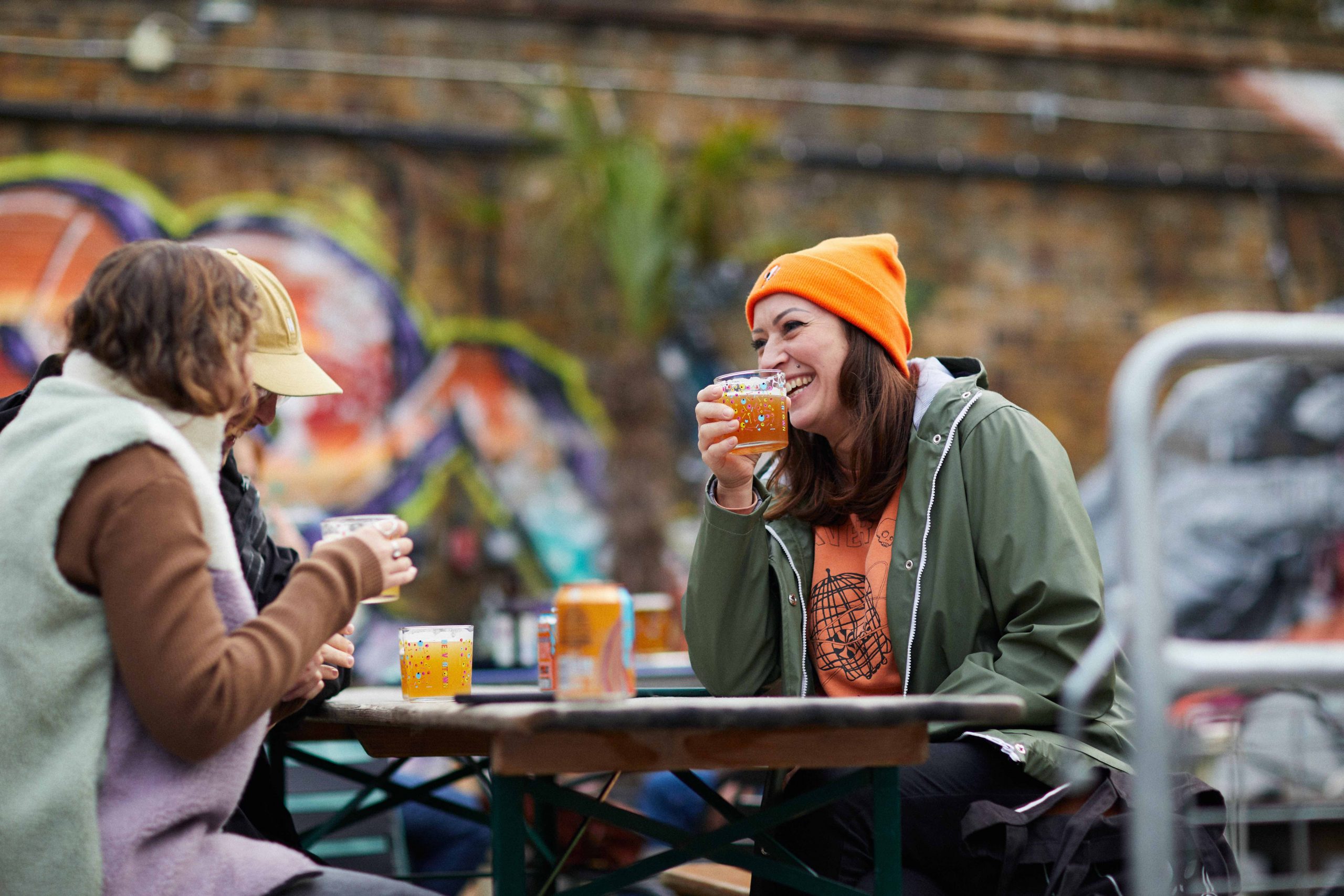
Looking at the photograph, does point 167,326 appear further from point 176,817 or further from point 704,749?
point 704,749

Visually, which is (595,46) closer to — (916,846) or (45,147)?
(45,147)

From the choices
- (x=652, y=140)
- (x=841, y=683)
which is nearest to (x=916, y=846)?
(x=841, y=683)

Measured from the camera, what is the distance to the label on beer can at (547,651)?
2172 millimetres

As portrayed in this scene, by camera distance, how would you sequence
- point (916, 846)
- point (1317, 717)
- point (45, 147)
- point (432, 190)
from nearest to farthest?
point (916, 846) → point (1317, 717) → point (45, 147) → point (432, 190)

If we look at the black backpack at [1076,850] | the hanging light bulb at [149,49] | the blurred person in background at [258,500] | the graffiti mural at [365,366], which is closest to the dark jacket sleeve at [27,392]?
the blurred person in background at [258,500]

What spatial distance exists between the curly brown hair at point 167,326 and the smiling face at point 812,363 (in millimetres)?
1295

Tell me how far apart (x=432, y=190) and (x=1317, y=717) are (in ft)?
22.7

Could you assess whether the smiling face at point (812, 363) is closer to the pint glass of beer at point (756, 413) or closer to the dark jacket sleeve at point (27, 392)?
the pint glass of beer at point (756, 413)

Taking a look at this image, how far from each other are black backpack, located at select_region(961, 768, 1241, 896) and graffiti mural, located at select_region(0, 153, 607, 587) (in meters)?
6.21

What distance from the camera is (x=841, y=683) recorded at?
99.3 inches

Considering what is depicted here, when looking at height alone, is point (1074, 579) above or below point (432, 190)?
below

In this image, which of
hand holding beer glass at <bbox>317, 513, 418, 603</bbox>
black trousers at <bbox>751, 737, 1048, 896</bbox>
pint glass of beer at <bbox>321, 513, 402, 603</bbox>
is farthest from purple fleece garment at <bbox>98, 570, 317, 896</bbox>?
black trousers at <bbox>751, 737, 1048, 896</bbox>

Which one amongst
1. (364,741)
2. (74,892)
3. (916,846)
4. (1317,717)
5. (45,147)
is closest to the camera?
(74,892)

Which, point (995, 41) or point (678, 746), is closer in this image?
point (678, 746)
